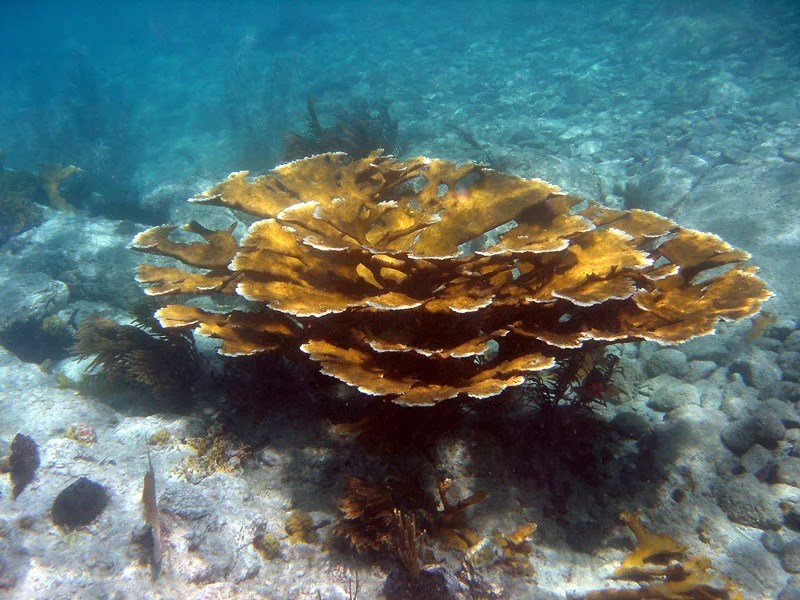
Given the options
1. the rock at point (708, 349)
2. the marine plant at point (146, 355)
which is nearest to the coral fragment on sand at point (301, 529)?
the marine plant at point (146, 355)

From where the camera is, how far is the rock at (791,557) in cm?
329

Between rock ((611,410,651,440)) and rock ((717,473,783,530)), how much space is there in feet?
2.34

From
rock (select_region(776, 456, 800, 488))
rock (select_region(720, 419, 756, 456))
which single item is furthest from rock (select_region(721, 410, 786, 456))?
rock (select_region(776, 456, 800, 488))

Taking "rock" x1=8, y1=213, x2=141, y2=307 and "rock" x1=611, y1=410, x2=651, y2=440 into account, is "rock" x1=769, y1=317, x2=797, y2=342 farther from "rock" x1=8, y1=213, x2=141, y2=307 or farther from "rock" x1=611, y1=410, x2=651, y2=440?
"rock" x1=8, y1=213, x2=141, y2=307

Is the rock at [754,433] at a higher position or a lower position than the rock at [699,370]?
higher

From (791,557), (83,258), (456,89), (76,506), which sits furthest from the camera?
(456,89)

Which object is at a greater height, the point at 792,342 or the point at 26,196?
the point at 792,342

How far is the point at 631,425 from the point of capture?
4219 millimetres

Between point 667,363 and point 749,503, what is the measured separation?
1913 mm

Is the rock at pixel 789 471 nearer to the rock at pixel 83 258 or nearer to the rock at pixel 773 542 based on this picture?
the rock at pixel 773 542

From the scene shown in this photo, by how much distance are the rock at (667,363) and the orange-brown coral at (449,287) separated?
6.30ft

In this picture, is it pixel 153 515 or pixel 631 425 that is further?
pixel 631 425

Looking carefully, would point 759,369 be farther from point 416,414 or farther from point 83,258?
point 83,258

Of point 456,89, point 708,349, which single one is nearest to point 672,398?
point 708,349
